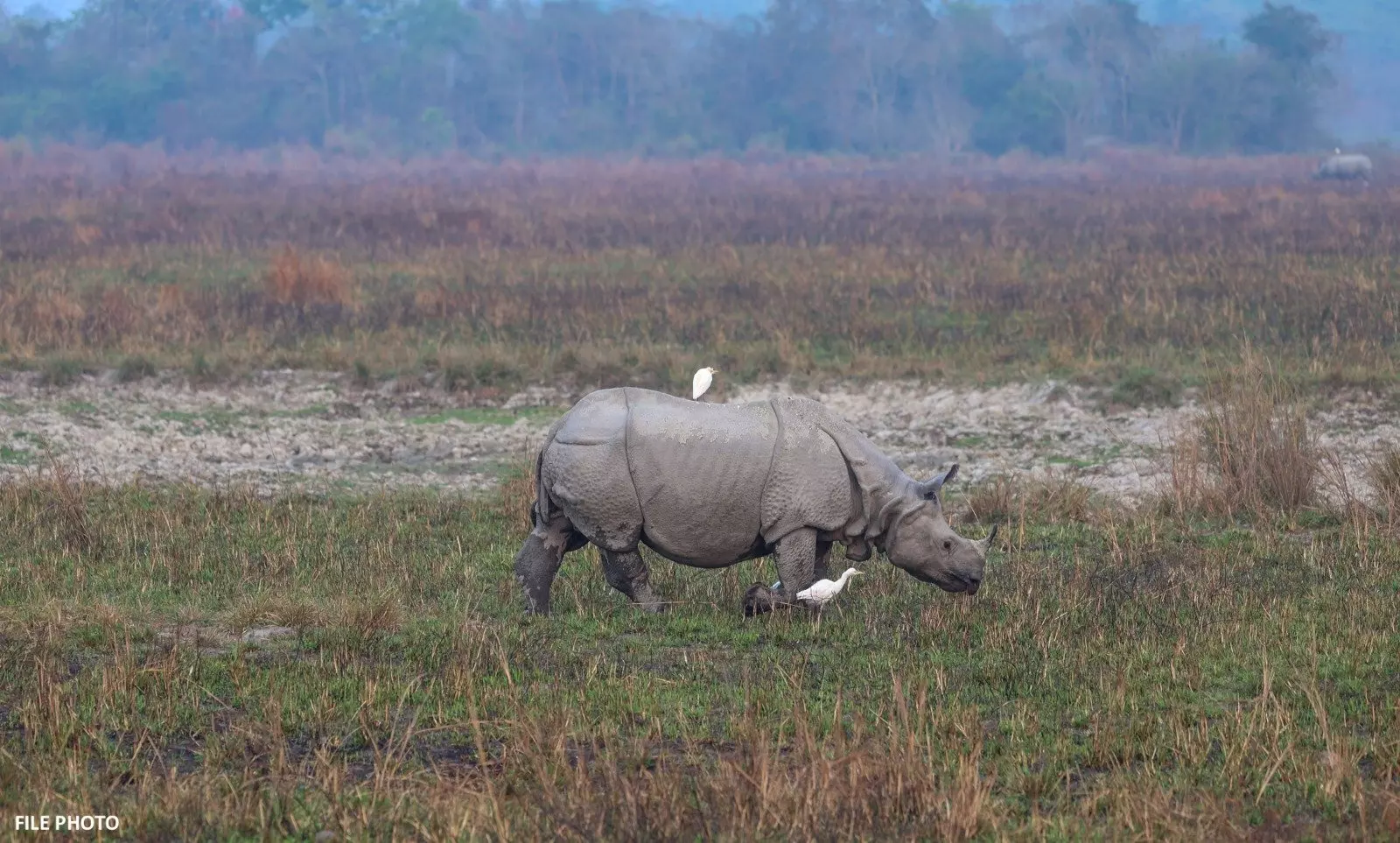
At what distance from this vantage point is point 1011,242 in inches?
1066

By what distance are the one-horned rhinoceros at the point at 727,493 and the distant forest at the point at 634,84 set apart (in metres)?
65.0

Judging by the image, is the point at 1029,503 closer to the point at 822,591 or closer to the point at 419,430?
the point at 822,591

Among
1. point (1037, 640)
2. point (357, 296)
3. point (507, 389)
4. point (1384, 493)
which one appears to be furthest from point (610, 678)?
point (357, 296)

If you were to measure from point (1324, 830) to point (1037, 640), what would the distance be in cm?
226

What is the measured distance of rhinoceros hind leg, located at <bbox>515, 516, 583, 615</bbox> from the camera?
26.2 feet

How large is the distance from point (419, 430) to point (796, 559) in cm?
669

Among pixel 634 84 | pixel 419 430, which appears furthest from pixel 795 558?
pixel 634 84

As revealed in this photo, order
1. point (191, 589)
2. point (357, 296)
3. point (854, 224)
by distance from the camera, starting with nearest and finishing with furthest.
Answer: point (191, 589) → point (357, 296) → point (854, 224)

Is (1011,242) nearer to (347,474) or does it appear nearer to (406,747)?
(347,474)

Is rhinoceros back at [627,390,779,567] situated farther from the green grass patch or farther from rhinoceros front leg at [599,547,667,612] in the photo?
the green grass patch

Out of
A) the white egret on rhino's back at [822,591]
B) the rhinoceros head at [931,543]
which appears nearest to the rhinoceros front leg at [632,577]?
the white egret on rhino's back at [822,591]

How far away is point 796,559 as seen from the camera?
309 inches

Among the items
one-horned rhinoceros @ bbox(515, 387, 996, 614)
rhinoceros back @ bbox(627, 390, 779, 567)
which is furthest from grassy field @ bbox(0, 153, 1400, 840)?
rhinoceros back @ bbox(627, 390, 779, 567)

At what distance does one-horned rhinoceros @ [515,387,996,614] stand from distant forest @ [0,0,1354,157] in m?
65.0
